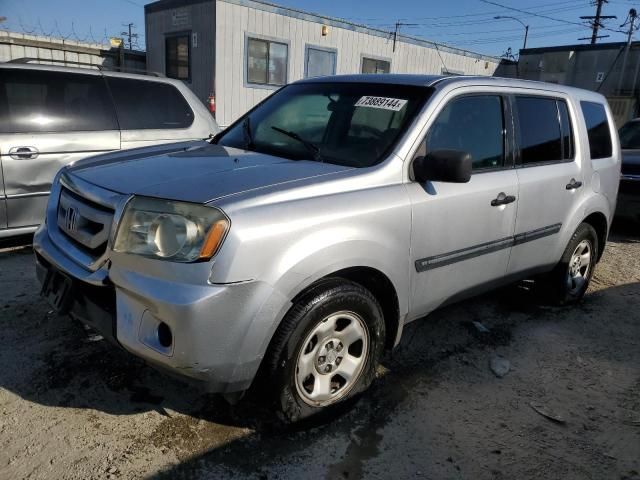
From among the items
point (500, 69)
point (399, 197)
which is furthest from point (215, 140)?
point (500, 69)

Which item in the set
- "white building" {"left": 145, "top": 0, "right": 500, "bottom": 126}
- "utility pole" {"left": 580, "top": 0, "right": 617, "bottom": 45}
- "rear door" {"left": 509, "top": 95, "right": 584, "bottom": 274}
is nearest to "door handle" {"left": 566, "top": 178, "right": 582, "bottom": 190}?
"rear door" {"left": 509, "top": 95, "right": 584, "bottom": 274}

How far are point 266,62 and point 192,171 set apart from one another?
12.2 metres

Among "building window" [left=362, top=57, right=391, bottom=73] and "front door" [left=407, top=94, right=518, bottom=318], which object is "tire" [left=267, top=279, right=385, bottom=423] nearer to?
"front door" [left=407, top=94, right=518, bottom=318]

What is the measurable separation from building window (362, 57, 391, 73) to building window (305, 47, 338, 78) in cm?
124

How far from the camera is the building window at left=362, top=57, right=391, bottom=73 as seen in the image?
16.2 meters

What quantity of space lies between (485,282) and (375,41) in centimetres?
1409

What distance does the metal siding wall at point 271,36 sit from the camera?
13.1 metres

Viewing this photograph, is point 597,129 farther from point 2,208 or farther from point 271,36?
point 271,36

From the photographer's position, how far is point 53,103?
16.3ft

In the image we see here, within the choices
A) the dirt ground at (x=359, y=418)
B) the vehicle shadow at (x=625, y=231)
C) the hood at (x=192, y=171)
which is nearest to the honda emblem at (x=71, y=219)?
the hood at (x=192, y=171)

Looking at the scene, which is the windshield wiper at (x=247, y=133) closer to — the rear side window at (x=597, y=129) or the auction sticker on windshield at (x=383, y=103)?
the auction sticker on windshield at (x=383, y=103)

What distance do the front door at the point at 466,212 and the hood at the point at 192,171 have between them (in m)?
0.59

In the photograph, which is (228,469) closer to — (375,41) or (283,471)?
(283,471)

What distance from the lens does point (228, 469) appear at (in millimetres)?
2422
